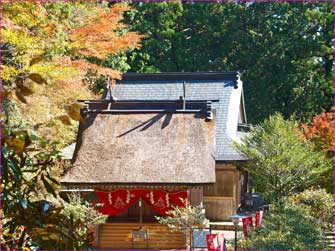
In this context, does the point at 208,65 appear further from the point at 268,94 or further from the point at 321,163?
the point at 321,163

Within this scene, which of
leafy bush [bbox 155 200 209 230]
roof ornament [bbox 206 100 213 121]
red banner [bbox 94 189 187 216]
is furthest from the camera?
roof ornament [bbox 206 100 213 121]

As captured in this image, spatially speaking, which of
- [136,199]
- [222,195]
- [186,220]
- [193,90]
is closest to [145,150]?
[136,199]

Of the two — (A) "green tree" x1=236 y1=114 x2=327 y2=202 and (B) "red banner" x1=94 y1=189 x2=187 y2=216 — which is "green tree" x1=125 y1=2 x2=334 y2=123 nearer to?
(A) "green tree" x1=236 y1=114 x2=327 y2=202

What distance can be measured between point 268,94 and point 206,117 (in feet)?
41.4

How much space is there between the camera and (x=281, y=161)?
39.2ft

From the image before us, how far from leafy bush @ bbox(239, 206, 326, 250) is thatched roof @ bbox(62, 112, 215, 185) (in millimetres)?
2424

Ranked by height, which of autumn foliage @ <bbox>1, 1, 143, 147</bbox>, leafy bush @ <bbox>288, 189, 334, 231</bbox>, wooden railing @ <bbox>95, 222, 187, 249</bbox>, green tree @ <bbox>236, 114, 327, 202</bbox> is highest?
autumn foliage @ <bbox>1, 1, 143, 147</bbox>

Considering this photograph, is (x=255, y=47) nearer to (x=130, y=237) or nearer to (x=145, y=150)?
(x=145, y=150)

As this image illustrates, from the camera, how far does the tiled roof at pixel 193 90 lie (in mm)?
17578

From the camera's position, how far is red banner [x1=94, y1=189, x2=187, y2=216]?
483 inches

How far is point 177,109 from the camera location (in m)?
14.5

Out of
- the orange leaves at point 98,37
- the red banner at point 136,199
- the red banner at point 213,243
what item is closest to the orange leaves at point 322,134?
the red banner at point 136,199

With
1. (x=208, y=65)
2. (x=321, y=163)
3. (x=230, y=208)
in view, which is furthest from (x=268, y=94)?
(x=321, y=163)

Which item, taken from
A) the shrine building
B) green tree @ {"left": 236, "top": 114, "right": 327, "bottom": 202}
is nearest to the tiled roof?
the shrine building
